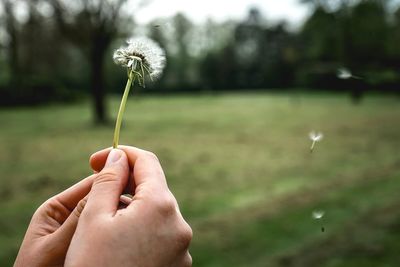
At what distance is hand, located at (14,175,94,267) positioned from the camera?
155 cm

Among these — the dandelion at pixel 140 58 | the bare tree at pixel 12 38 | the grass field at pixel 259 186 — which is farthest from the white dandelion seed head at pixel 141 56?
the bare tree at pixel 12 38

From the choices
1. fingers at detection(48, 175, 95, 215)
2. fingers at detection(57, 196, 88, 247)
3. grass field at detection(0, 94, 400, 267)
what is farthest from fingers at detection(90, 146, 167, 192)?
grass field at detection(0, 94, 400, 267)

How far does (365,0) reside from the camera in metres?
6.65

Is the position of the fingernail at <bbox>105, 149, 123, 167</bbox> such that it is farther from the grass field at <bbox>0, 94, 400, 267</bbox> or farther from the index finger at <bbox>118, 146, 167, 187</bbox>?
the grass field at <bbox>0, 94, 400, 267</bbox>

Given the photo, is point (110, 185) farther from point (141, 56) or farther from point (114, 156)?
point (141, 56)

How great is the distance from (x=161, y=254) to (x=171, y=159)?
41.4 feet

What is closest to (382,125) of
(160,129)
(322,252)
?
(160,129)

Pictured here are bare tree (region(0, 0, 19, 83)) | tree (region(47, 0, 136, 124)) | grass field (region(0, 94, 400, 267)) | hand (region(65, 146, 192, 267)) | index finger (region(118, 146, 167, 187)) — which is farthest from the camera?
bare tree (region(0, 0, 19, 83))

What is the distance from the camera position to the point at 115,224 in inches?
55.1

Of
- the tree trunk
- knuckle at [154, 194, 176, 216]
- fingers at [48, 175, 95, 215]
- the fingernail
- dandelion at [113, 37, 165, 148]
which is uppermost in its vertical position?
dandelion at [113, 37, 165, 148]

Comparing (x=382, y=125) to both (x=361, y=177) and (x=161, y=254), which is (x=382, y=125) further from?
(x=161, y=254)

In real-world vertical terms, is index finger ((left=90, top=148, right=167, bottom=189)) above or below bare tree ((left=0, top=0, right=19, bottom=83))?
above

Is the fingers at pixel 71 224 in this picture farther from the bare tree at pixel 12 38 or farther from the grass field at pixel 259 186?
the bare tree at pixel 12 38

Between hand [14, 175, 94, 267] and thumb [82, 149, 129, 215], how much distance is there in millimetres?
112
